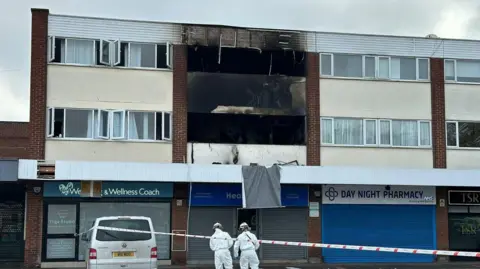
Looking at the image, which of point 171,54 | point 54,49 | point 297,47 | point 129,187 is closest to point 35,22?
point 54,49

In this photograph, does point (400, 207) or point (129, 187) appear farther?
point (400, 207)

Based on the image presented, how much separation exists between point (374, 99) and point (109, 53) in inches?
382

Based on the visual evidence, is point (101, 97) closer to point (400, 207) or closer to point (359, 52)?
point (359, 52)

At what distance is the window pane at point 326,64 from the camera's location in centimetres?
2258

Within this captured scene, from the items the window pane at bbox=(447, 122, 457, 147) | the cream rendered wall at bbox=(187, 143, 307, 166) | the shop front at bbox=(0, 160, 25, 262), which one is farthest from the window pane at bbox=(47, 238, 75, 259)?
the window pane at bbox=(447, 122, 457, 147)

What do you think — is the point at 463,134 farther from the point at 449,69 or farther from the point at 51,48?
the point at 51,48

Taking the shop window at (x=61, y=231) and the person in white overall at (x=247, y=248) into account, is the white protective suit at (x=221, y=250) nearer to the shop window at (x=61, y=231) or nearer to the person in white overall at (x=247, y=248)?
the person in white overall at (x=247, y=248)

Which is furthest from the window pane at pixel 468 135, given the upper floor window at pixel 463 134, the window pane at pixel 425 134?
the window pane at pixel 425 134

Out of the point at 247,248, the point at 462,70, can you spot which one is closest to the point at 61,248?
the point at 247,248

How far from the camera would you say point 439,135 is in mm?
23062

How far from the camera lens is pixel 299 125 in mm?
22438

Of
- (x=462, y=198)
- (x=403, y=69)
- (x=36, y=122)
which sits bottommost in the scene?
(x=462, y=198)

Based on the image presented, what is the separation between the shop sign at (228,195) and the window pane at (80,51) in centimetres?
562

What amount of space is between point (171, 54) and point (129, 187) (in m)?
4.81
